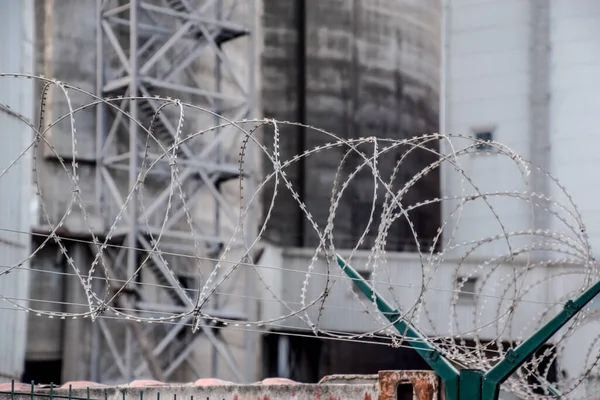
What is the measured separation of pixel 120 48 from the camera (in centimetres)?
1861

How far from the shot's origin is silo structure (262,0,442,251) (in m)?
22.9

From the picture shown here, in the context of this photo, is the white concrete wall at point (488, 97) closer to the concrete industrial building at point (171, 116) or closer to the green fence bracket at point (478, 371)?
the concrete industrial building at point (171, 116)

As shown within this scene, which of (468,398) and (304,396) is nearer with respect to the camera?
(468,398)

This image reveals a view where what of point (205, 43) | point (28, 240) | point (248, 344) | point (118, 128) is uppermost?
point (205, 43)

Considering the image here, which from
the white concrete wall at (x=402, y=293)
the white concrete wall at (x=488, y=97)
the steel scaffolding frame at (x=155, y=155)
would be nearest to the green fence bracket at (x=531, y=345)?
the steel scaffolding frame at (x=155, y=155)

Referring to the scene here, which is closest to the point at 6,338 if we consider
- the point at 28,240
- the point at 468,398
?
the point at 28,240

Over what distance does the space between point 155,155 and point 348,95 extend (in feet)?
17.6

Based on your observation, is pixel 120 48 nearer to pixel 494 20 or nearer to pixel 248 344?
pixel 248 344

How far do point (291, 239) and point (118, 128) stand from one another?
192 inches

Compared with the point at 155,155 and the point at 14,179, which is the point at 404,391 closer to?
the point at 14,179

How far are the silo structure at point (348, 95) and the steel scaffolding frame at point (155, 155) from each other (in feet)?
6.49

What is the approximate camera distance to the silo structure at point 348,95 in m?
22.9

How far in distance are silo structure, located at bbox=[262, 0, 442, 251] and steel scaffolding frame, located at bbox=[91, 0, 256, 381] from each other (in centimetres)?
198

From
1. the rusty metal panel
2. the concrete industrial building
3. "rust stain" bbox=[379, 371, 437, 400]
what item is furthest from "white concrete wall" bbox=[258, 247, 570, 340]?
"rust stain" bbox=[379, 371, 437, 400]
